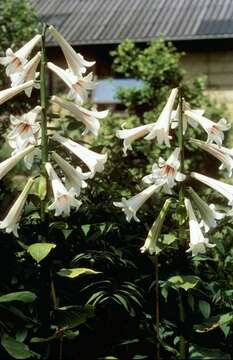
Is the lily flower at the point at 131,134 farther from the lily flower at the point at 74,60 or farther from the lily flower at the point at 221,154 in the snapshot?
the lily flower at the point at 74,60

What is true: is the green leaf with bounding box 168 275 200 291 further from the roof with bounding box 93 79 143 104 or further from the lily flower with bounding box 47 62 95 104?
the roof with bounding box 93 79 143 104

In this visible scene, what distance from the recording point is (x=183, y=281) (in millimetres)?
2975

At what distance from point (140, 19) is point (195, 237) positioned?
1272 centimetres

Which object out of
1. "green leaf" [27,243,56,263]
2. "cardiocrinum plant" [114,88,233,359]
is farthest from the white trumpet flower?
"green leaf" [27,243,56,263]

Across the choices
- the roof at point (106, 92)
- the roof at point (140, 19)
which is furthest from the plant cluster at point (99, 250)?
the roof at point (106, 92)

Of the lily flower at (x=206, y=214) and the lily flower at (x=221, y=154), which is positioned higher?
the lily flower at (x=221, y=154)

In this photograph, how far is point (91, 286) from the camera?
3246 millimetres

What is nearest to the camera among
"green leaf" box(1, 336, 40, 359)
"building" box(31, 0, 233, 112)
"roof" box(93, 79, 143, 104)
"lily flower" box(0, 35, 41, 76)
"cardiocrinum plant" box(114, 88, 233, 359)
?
"green leaf" box(1, 336, 40, 359)

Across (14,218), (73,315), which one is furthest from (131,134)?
(73,315)

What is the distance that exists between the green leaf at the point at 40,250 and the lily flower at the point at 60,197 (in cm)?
18

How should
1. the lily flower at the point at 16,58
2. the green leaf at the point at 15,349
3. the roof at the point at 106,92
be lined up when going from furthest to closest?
the roof at the point at 106,92, the lily flower at the point at 16,58, the green leaf at the point at 15,349

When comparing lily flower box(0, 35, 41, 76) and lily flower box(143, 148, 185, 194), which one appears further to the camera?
lily flower box(0, 35, 41, 76)

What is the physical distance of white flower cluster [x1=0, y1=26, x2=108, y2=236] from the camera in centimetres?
298

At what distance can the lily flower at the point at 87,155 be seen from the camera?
10.3ft
